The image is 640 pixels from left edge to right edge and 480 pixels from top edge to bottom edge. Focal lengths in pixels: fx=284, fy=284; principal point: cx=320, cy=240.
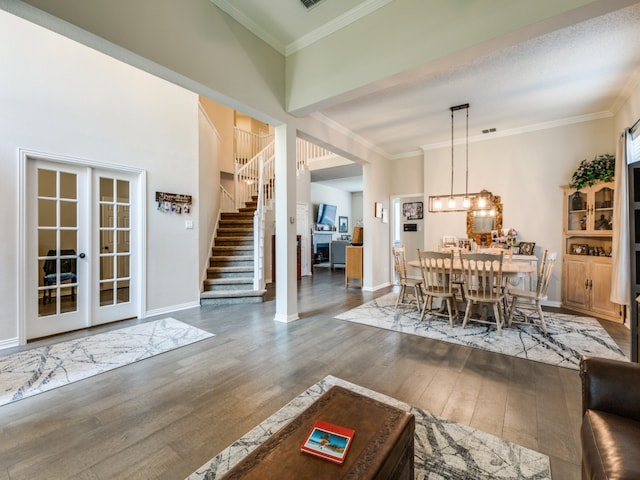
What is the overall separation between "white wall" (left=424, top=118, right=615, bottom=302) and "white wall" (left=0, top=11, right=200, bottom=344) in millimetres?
5106

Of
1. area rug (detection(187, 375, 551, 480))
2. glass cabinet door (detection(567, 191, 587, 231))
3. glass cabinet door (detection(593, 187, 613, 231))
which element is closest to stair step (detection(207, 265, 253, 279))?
area rug (detection(187, 375, 551, 480))

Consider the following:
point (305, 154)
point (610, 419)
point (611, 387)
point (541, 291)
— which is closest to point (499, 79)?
point (541, 291)

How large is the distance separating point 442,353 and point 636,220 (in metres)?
2.10

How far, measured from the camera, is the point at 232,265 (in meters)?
5.48

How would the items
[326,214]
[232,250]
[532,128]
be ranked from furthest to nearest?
[326,214] → [232,250] → [532,128]

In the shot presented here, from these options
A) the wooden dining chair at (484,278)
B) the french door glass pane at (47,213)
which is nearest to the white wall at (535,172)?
the wooden dining chair at (484,278)

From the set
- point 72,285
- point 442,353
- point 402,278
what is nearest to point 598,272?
point 402,278

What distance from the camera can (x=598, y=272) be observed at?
13.5ft

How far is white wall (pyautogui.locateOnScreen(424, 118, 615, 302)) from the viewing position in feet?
15.1

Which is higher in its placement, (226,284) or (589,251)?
(589,251)

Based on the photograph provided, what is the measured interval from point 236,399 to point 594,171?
5585 millimetres

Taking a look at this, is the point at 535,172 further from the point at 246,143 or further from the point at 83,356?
the point at 83,356

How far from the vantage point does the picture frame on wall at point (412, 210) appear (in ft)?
23.0

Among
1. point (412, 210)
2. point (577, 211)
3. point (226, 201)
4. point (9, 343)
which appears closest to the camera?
point (9, 343)
